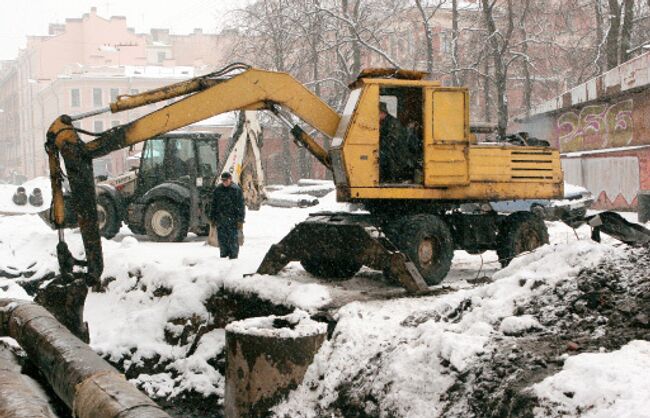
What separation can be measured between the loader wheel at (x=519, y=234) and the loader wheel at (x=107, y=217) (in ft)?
30.4

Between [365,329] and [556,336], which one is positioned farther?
[365,329]

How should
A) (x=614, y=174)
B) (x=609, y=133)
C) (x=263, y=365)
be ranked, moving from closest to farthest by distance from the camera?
(x=263, y=365), (x=614, y=174), (x=609, y=133)

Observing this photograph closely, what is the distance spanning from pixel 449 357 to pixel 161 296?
558 cm

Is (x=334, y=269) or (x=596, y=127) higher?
(x=596, y=127)

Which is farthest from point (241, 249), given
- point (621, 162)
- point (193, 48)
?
point (193, 48)

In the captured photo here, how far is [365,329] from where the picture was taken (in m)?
8.45

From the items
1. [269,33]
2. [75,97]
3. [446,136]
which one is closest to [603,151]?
[269,33]

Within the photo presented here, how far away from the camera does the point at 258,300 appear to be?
33.1 ft

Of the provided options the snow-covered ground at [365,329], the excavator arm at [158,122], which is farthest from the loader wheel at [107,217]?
the excavator arm at [158,122]

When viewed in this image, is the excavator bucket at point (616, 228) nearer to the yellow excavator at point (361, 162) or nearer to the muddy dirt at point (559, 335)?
the muddy dirt at point (559, 335)

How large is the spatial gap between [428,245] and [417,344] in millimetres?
4113

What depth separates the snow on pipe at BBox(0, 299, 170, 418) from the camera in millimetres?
5535

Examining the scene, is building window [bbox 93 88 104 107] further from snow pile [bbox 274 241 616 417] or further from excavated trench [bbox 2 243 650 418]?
excavated trench [bbox 2 243 650 418]

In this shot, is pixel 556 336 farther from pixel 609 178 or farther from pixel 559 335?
pixel 609 178
